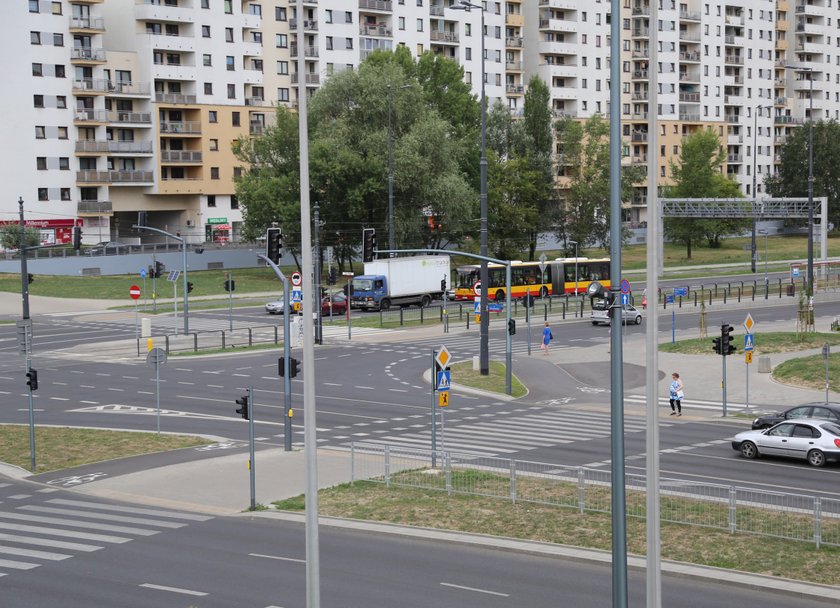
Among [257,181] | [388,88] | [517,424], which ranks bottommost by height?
[517,424]

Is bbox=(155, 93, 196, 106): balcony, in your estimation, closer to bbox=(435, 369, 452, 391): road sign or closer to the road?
bbox=(435, 369, 452, 391): road sign

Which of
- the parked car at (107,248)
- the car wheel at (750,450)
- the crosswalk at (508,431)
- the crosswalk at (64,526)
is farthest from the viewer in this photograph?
the parked car at (107,248)

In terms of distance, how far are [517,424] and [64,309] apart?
47.2m

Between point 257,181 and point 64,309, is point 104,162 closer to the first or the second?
point 257,181

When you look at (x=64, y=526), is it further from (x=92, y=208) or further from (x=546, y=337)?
(x=92, y=208)

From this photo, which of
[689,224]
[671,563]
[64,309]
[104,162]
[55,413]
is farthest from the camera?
[689,224]

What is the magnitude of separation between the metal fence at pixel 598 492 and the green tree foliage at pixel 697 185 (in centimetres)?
8249

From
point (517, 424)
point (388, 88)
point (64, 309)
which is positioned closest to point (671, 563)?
point (517, 424)

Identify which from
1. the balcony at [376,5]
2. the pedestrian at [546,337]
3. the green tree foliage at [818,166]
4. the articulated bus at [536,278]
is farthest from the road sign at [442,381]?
the green tree foliage at [818,166]

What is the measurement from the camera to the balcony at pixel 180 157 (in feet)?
318

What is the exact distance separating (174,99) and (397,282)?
33.6 m

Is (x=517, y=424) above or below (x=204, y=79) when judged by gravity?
below

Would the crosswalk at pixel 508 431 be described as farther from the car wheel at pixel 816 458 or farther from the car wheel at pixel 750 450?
the car wheel at pixel 816 458

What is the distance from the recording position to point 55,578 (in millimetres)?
18562
